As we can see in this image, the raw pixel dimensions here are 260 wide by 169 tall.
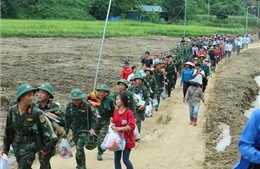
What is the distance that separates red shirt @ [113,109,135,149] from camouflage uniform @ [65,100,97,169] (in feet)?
2.45

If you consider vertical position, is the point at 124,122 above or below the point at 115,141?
Answer: above

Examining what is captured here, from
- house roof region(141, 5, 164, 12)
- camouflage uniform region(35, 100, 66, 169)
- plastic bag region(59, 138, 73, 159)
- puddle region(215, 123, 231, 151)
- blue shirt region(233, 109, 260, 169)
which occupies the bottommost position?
puddle region(215, 123, 231, 151)

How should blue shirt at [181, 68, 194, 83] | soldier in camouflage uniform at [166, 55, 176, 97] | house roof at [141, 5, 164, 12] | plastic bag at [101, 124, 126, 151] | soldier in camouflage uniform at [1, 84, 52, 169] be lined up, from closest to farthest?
soldier in camouflage uniform at [1, 84, 52, 169] < plastic bag at [101, 124, 126, 151] < blue shirt at [181, 68, 194, 83] < soldier in camouflage uniform at [166, 55, 176, 97] < house roof at [141, 5, 164, 12]

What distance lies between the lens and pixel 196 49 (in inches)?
973

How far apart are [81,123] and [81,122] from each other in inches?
0.8

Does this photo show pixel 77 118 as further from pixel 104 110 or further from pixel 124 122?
pixel 124 122

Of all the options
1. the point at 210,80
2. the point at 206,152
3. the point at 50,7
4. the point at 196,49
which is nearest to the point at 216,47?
the point at 196,49

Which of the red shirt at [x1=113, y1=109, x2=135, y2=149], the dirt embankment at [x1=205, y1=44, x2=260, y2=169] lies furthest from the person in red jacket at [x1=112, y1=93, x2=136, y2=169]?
the dirt embankment at [x1=205, y1=44, x2=260, y2=169]

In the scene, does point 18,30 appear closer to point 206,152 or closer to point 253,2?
point 206,152

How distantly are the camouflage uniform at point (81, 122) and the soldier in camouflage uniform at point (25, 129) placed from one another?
170cm

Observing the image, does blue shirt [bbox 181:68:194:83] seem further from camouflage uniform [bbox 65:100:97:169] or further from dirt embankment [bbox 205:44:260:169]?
camouflage uniform [bbox 65:100:97:169]

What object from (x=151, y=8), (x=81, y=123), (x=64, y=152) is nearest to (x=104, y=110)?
(x=81, y=123)

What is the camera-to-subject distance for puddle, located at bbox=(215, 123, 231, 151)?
10.6 m

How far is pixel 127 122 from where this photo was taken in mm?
6969
